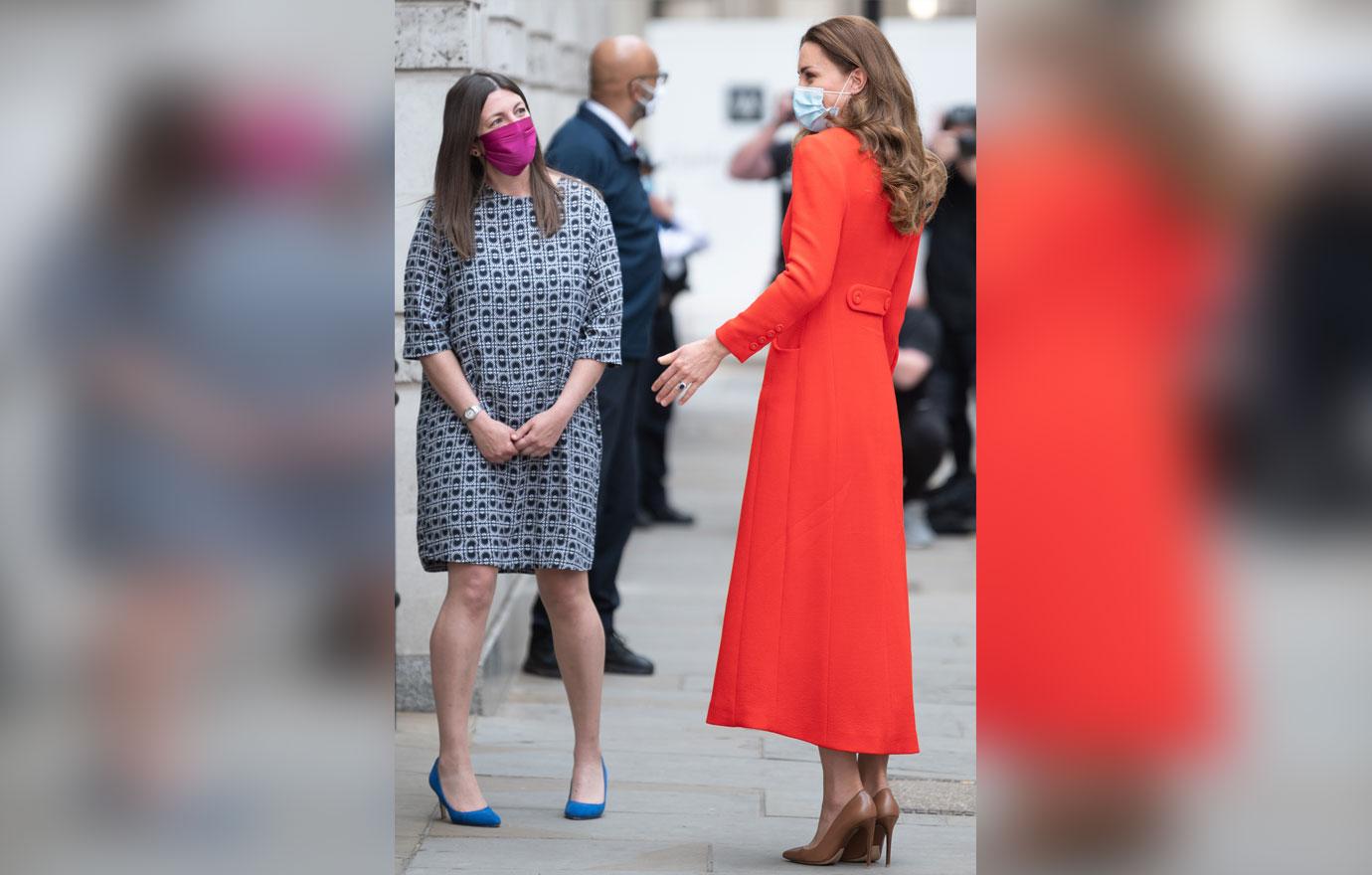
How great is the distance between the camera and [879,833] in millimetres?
4375

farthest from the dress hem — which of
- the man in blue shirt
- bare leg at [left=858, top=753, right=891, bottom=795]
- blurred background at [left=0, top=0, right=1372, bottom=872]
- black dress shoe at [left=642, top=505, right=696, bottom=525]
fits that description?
black dress shoe at [left=642, top=505, right=696, bottom=525]

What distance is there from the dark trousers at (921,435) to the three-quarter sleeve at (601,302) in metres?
4.83

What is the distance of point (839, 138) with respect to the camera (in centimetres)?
409

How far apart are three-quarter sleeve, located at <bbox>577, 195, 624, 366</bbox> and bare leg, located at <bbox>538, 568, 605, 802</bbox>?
0.57 meters

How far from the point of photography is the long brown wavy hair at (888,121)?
4.07 m

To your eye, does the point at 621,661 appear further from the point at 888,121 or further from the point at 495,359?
the point at 888,121

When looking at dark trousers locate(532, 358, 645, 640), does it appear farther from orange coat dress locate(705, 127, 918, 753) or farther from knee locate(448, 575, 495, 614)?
orange coat dress locate(705, 127, 918, 753)

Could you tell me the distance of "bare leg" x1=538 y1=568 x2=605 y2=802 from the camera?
15.2 feet
